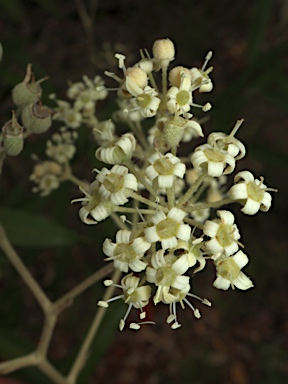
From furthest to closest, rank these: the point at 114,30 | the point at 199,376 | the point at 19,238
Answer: the point at 114,30, the point at 199,376, the point at 19,238

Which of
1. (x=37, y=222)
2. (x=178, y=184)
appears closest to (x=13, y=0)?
(x=37, y=222)

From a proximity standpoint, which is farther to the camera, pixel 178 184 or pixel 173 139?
pixel 178 184

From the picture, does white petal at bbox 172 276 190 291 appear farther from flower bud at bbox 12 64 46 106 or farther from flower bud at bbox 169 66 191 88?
flower bud at bbox 12 64 46 106

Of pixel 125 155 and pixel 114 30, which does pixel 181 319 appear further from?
pixel 125 155

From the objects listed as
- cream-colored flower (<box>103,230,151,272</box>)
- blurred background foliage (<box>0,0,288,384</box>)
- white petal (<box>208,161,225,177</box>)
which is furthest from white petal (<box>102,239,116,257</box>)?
blurred background foliage (<box>0,0,288,384</box>)

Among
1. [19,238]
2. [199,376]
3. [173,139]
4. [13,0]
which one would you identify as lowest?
[199,376]

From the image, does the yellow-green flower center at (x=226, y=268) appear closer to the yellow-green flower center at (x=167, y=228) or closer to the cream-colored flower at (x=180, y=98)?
the yellow-green flower center at (x=167, y=228)

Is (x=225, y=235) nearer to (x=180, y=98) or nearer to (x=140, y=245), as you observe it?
(x=140, y=245)
